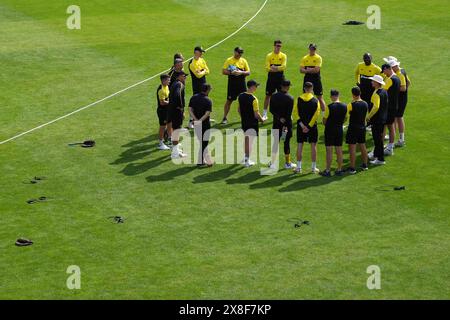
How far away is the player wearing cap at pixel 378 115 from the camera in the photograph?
24.6 m

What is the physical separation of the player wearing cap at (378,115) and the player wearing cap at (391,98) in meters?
0.70

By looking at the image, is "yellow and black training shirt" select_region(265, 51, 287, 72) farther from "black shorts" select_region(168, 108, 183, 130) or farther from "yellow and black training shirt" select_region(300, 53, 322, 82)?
"black shorts" select_region(168, 108, 183, 130)

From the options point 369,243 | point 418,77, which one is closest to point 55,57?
point 418,77

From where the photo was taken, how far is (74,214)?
22.1m

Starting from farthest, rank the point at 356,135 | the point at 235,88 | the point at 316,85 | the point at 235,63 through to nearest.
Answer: the point at 316,85 → the point at 235,88 → the point at 235,63 → the point at 356,135

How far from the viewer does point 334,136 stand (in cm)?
2423

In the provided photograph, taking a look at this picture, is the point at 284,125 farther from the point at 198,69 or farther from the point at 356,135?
the point at 198,69

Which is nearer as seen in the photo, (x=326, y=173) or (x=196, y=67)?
(x=326, y=173)

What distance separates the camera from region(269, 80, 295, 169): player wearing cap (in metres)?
24.4

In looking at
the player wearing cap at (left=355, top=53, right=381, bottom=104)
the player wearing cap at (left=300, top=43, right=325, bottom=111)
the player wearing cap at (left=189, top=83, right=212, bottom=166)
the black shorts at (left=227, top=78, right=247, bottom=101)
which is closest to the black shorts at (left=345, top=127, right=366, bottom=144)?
the player wearing cap at (left=355, top=53, right=381, bottom=104)

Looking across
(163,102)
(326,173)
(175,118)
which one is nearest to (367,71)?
(326,173)

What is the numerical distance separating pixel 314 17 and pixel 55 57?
1241cm

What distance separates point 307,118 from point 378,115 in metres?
2.14

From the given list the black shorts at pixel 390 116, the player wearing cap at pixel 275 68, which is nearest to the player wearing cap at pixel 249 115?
the player wearing cap at pixel 275 68
